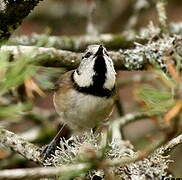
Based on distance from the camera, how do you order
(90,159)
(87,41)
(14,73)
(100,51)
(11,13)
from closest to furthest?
(90,159), (14,73), (11,13), (100,51), (87,41)

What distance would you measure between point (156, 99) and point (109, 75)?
29.6 inches

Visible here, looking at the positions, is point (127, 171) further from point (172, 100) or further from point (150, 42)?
point (150, 42)

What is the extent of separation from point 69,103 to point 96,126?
0.42 feet

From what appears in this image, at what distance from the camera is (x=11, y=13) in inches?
54.9

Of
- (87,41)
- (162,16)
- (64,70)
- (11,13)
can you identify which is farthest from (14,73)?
(87,41)

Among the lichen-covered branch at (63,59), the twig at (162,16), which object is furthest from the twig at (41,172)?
the twig at (162,16)

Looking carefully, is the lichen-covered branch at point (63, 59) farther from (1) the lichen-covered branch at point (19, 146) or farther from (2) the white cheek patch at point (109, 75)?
(1) the lichen-covered branch at point (19, 146)

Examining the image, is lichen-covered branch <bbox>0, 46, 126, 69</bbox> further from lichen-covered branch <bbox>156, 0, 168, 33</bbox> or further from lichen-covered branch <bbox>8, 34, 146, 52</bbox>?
lichen-covered branch <bbox>8, 34, 146, 52</bbox>

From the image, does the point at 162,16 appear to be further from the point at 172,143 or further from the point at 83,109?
the point at 172,143

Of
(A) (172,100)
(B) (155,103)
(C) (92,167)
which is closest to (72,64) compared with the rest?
(B) (155,103)

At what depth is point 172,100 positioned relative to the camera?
100 cm

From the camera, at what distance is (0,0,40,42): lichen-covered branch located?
4.51 feet

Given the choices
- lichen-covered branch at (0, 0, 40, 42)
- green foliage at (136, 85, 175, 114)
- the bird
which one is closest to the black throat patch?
the bird

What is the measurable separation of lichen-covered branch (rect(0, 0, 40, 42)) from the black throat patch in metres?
0.43
